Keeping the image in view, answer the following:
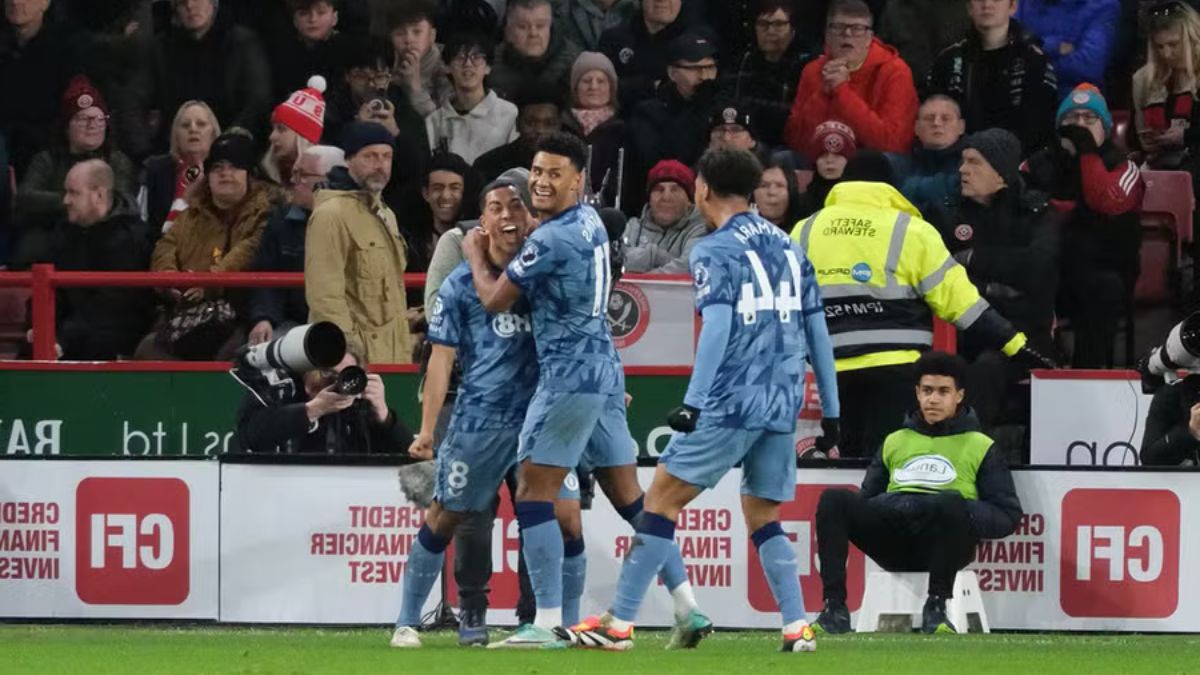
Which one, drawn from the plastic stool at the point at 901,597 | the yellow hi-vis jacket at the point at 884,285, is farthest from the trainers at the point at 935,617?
the yellow hi-vis jacket at the point at 884,285

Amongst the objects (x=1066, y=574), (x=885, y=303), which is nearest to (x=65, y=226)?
(x=885, y=303)

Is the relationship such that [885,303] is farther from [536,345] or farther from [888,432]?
[536,345]

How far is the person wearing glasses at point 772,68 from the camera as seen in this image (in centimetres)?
1734

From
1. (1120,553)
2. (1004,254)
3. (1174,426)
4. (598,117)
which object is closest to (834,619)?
(1120,553)

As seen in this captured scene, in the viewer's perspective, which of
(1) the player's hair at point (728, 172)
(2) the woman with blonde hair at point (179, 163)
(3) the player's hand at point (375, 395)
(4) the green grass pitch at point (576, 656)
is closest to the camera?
(4) the green grass pitch at point (576, 656)

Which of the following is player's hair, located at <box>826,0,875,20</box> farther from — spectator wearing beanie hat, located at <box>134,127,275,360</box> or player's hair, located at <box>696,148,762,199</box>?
player's hair, located at <box>696,148,762,199</box>

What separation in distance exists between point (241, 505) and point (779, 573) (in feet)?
12.6

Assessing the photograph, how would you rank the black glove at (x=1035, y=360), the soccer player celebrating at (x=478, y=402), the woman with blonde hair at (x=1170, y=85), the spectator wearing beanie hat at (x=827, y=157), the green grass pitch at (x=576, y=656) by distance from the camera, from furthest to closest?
the woman with blonde hair at (x=1170, y=85) < the spectator wearing beanie hat at (x=827, y=157) < the black glove at (x=1035, y=360) < the soccer player celebrating at (x=478, y=402) < the green grass pitch at (x=576, y=656)

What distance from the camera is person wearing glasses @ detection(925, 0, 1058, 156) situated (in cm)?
1708

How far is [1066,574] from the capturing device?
45.2 feet

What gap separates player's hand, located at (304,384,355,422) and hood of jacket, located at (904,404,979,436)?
9.05ft

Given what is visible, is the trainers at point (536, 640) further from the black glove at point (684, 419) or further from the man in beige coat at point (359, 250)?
the man in beige coat at point (359, 250)

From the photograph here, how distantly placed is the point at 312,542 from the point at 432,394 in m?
2.66

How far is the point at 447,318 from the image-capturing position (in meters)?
11.6
